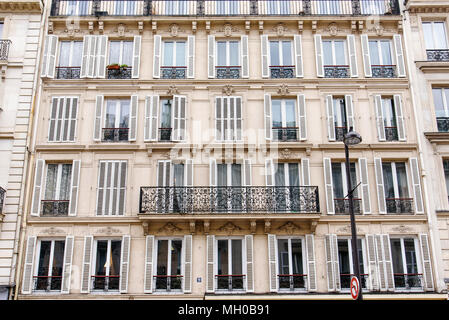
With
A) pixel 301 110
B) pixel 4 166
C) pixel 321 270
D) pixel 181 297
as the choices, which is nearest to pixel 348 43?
pixel 301 110

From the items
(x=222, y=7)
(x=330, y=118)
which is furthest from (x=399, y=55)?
(x=222, y=7)

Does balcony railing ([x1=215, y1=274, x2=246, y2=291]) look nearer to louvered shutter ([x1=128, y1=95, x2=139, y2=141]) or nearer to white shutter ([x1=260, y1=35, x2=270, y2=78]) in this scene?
louvered shutter ([x1=128, y1=95, x2=139, y2=141])

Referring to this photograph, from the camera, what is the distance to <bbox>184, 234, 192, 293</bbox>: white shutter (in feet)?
44.1

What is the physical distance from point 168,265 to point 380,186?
7.08 meters

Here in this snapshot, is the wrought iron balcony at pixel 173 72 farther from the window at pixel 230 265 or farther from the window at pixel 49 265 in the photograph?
the window at pixel 49 265

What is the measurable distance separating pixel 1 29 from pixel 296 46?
34.2 feet

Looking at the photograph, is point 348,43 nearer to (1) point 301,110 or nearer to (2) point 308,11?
(2) point 308,11

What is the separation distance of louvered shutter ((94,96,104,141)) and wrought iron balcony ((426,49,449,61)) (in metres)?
11.4

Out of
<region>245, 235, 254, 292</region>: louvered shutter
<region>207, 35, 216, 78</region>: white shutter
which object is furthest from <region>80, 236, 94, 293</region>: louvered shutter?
<region>207, 35, 216, 78</region>: white shutter

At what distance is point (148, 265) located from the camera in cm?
1364

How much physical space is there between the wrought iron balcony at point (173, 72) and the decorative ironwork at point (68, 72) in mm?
2933

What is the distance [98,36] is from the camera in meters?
16.1

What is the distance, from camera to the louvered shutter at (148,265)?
13.5 m

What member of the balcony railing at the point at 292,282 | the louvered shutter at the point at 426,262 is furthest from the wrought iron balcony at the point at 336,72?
the balcony railing at the point at 292,282
